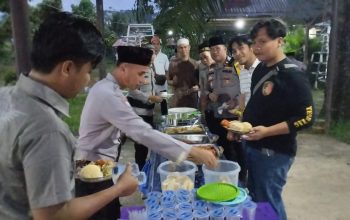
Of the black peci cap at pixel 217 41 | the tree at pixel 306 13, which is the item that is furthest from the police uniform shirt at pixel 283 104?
the tree at pixel 306 13

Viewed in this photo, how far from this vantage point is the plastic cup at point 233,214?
1549 millimetres

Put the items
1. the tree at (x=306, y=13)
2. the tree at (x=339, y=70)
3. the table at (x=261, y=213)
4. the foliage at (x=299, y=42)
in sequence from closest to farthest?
the table at (x=261, y=213) → the tree at (x=339, y=70) → the tree at (x=306, y=13) → the foliage at (x=299, y=42)

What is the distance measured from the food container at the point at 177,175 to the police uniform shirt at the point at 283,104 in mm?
558

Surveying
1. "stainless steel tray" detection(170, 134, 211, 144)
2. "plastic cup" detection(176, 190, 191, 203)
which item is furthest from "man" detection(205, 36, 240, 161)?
"plastic cup" detection(176, 190, 191, 203)

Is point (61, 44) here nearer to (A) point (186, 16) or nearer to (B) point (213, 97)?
(A) point (186, 16)

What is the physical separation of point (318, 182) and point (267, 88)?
238cm

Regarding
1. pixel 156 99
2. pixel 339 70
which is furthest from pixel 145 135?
pixel 339 70

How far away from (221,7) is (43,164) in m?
3.22

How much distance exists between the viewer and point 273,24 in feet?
7.57

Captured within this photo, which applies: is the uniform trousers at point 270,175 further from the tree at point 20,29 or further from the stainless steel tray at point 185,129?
the tree at point 20,29

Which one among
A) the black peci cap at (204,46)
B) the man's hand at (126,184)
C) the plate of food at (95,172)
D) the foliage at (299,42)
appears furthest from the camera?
the foliage at (299,42)

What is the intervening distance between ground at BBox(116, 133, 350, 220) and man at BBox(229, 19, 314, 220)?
121 cm

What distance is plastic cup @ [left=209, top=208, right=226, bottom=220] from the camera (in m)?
1.53

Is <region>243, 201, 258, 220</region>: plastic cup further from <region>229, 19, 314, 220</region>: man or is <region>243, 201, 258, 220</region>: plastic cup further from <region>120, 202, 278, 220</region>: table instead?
<region>229, 19, 314, 220</region>: man
